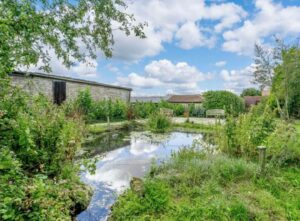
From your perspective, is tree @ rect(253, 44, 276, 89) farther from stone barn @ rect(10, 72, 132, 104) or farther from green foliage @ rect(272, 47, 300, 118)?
stone barn @ rect(10, 72, 132, 104)

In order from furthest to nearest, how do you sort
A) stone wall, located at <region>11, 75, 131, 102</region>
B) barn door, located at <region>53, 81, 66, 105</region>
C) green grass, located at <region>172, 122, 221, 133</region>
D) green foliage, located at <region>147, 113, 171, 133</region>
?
barn door, located at <region>53, 81, 66, 105</region>, green grass, located at <region>172, 122, 221, 133</region>, green foliage, located at <region>147, 113, 171, 133</region>, stone wall, located at <region>11, 75, 131, 102</region>

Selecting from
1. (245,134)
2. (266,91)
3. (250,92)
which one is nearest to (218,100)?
(266,91)

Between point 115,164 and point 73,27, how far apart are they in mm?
3726

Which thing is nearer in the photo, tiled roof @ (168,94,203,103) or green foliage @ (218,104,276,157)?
green foliage @ (218,104,276,157)

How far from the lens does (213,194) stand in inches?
164

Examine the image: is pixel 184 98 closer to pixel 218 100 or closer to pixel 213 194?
pixel 218 100

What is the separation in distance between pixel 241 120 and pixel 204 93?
55.5 feet

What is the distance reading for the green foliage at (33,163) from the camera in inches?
85.9

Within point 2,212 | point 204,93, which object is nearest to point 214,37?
point 2,212

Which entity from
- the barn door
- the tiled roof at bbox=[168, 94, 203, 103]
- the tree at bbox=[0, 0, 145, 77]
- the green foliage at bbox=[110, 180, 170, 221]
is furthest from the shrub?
the tiled roof at bbox=[168, 94, 203, 103]

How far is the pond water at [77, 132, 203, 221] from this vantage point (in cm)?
436

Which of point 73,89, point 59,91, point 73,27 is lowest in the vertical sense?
point 59,91

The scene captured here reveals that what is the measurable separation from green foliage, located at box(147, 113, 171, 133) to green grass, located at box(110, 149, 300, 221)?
7.97 metres

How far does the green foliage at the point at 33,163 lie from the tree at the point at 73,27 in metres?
0.90
